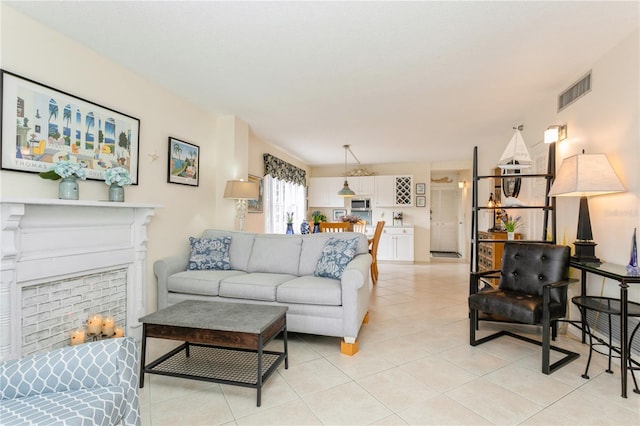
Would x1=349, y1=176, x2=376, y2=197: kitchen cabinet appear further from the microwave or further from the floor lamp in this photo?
the floor lamp

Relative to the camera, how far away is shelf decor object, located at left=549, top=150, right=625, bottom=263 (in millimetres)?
2471

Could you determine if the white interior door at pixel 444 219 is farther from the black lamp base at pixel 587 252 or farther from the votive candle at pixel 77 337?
the votive candle at pixel 77 337

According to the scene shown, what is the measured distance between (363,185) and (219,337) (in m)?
6.55

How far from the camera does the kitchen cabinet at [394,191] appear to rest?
7973 millimetres

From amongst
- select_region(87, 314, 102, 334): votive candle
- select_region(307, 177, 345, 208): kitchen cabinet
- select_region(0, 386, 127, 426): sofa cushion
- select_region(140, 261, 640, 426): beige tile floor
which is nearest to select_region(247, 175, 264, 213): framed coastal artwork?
select_region(140, 261, 640, 426): beige tile floor

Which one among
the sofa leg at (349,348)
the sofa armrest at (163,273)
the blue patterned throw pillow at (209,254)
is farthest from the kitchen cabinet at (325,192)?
the sofa leg at (349,348)

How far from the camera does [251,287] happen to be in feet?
9.79

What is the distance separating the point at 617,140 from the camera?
2.58 m

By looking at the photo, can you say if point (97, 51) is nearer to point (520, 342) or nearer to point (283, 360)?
point (283, 360)

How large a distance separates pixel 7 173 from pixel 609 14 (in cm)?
409

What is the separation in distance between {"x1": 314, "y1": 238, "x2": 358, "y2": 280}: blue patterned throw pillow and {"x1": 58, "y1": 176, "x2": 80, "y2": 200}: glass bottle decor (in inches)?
80.9

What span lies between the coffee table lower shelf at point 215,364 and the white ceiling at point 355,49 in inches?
87.1

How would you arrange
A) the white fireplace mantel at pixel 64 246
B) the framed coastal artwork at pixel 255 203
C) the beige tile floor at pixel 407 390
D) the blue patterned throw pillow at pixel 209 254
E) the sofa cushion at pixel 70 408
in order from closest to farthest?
the sofa cushion at pixel 70 408
the beige tile floor at pixel 407 390
the white fireplace mantel at pixel 64 246
the blue patterned throw pillow at pixel 209 254
the framed coastal artwork at pixel 255 203

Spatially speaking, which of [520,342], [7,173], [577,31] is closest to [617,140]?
[577,31]
